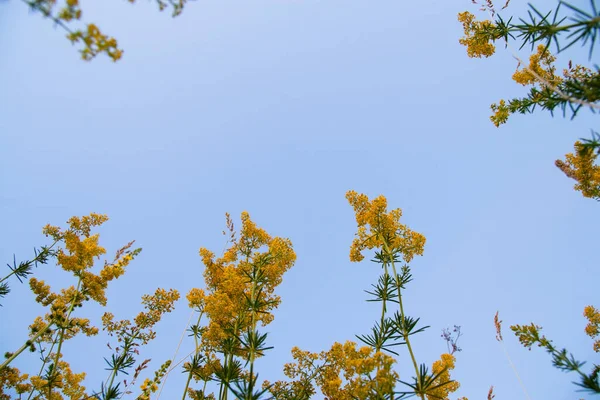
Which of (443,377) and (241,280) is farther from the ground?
(241,280)

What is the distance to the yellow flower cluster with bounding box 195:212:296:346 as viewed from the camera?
5.68 metres

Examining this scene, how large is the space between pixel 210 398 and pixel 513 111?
8768 mm

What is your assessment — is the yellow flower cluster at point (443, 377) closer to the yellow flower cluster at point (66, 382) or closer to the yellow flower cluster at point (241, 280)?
the yellow flower cluster at point (241, 280)

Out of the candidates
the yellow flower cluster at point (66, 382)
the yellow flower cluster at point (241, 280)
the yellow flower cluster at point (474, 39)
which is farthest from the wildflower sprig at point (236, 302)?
the yellow flower cluster at point (474, 39)

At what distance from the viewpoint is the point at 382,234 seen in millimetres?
6383

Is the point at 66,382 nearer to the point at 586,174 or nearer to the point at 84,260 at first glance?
the point at 84,260

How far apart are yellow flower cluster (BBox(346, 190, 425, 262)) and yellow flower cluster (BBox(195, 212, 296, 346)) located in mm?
1598

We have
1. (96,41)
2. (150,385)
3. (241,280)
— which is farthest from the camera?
(241,280)

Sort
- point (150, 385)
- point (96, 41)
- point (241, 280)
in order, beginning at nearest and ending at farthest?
1. point (96, 41)
2. point (150, 385)
3. point (241, 280)

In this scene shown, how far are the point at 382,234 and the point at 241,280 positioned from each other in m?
3.13

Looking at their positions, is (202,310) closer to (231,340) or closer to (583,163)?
(231,340)

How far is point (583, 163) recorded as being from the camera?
7.01 m

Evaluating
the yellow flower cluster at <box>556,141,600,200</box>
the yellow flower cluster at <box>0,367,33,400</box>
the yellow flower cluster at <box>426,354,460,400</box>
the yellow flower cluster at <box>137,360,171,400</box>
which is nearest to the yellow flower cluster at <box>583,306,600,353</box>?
the yellow flower cluster at <box>556,141,600,200</box>

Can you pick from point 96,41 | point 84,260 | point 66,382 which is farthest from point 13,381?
point 96,41
